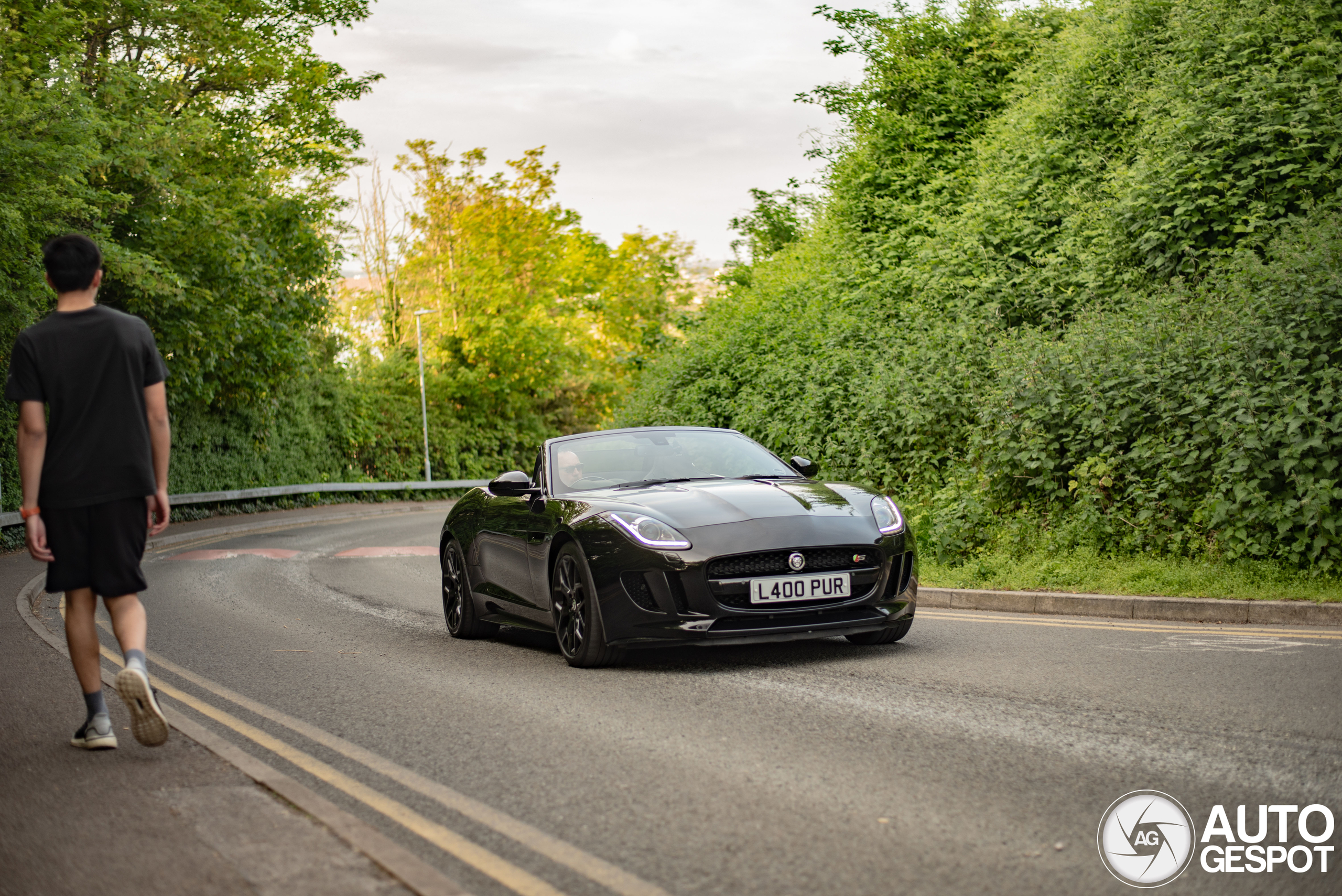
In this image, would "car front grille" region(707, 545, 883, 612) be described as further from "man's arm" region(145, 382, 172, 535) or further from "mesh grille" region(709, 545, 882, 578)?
"man's arm" region(145, 382, 172, 535)

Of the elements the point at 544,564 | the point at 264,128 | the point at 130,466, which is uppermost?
the point at 264,128

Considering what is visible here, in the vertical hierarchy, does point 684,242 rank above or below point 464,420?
above

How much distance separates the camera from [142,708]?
5234 mm

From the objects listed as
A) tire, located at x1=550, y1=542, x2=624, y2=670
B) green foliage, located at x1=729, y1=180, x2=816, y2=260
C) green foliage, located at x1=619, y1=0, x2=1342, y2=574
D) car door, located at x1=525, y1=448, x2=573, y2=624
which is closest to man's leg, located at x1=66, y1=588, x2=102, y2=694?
tire, located at x1=550, y1=542, x2=624, y2=670

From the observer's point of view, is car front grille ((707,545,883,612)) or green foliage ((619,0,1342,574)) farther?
green foliage ((619,0,1342,574))

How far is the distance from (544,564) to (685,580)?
1.40 m

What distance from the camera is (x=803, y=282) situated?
2403 cm

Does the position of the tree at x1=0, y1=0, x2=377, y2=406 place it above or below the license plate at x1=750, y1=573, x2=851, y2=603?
above

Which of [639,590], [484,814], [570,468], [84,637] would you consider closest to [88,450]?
[84,637]

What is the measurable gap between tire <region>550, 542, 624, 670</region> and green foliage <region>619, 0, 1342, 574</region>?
545 centimetres

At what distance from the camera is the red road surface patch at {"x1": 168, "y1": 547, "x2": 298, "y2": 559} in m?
19.9

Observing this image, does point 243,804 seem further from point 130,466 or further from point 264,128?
point 264,128

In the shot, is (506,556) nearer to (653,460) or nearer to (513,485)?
(513,485)

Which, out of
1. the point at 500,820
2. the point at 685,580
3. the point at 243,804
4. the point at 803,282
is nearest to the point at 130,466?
the point at 243,804
